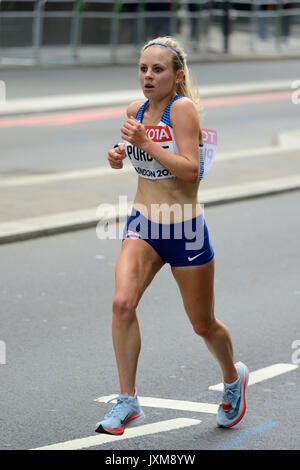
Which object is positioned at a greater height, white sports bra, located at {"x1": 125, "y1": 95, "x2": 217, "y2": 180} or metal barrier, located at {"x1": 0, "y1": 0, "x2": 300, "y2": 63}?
white sports bra, located at {"x1": 125, "y1": 95, "x2": 217, "y2": 180}

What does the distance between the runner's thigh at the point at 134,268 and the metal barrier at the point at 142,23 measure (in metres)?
24.6

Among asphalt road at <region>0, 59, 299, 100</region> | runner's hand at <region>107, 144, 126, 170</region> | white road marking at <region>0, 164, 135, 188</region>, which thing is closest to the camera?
runner's hand at <region>107, 144, 126, 170</region>

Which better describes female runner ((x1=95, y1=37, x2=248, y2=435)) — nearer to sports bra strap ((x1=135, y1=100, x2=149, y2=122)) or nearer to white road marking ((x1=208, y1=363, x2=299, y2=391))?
sports bra strap ((x1=135, y1=100, x2=149, y2=122))

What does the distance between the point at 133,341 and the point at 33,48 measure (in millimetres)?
25652

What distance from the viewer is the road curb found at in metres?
10.4

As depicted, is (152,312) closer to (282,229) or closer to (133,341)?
(133,341)

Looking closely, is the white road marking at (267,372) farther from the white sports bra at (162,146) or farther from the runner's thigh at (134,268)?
the white sports bra at (162,146)

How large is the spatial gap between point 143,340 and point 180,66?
2467mm

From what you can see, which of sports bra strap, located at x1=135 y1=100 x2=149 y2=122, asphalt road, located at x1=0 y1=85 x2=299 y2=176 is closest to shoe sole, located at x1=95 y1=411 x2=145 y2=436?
sports bra strap, located at x1=135 y1=100 x2=149 y2=122

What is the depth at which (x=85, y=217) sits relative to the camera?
11.2 meters

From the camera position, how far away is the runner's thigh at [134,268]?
199 inches

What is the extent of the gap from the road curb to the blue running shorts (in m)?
5.08

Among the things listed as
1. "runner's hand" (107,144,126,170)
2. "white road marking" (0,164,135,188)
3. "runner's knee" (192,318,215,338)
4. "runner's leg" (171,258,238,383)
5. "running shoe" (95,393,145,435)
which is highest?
"runner's hand" (107,144,126,170)

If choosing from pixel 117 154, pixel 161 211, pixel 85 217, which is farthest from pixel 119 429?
pixel 85 217
